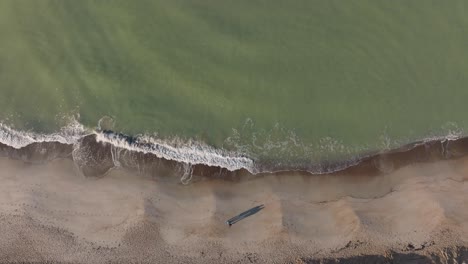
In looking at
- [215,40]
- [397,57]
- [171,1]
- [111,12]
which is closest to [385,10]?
[397,57]

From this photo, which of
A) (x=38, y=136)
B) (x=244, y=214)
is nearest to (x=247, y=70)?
(x=244, y=214)

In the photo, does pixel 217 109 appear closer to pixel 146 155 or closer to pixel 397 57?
pixel 146 155

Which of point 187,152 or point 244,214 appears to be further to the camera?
point 187,152

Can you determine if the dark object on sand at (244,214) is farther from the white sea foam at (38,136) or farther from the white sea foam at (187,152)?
the white sea foam at (38,136)

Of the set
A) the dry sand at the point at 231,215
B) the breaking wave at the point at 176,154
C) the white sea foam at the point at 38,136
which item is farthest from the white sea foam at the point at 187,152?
the white sea foam at the point at 38,136

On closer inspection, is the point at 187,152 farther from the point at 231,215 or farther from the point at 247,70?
the point at 247,70

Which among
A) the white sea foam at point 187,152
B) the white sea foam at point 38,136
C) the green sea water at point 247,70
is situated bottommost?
the white sea foam at point 38,136

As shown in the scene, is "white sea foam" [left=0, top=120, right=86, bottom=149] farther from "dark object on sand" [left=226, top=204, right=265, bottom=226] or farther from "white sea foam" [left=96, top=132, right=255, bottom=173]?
"dark object on sand" [left=226, top=204, right=265, bottom=226]
